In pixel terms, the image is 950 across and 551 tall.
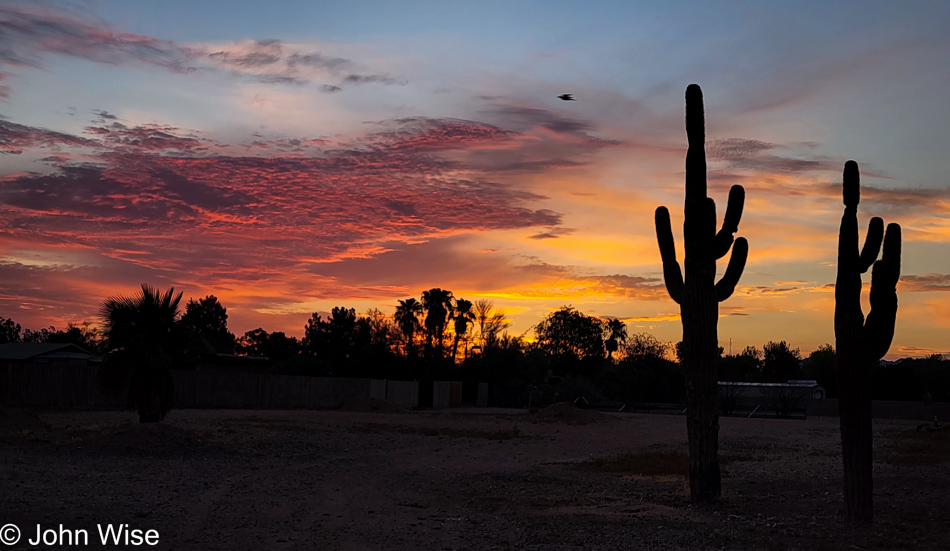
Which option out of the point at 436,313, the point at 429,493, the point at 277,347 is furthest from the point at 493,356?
the point at 429,493

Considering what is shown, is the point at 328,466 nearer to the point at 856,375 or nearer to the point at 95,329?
the point at 95,329

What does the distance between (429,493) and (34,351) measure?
45.4 m

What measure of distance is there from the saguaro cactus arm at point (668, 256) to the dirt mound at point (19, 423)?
15.7 m

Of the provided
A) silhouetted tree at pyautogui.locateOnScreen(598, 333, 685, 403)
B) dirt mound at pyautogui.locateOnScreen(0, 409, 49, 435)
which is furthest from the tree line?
dirt mound at pyautogui.locateOnScreen(0, 409, 49, 435)

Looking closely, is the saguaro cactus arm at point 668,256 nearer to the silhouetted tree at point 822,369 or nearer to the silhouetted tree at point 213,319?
the silhouetted tree at point 822,369

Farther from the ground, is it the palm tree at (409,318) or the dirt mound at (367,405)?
the palm tree at (409,318)

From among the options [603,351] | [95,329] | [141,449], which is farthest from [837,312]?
[603,351]

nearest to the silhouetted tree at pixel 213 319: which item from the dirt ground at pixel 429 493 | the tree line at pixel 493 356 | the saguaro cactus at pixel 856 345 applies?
the tree line at pixel 493 356

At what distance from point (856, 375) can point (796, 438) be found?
22.5 meters

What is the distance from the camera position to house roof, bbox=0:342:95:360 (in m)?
49.1

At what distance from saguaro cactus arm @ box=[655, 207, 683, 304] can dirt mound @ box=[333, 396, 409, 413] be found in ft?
118

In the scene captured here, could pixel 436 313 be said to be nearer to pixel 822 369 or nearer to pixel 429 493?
pixel 822 369

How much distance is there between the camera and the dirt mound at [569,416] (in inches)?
1735

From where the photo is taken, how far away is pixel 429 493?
14523 millimetres
